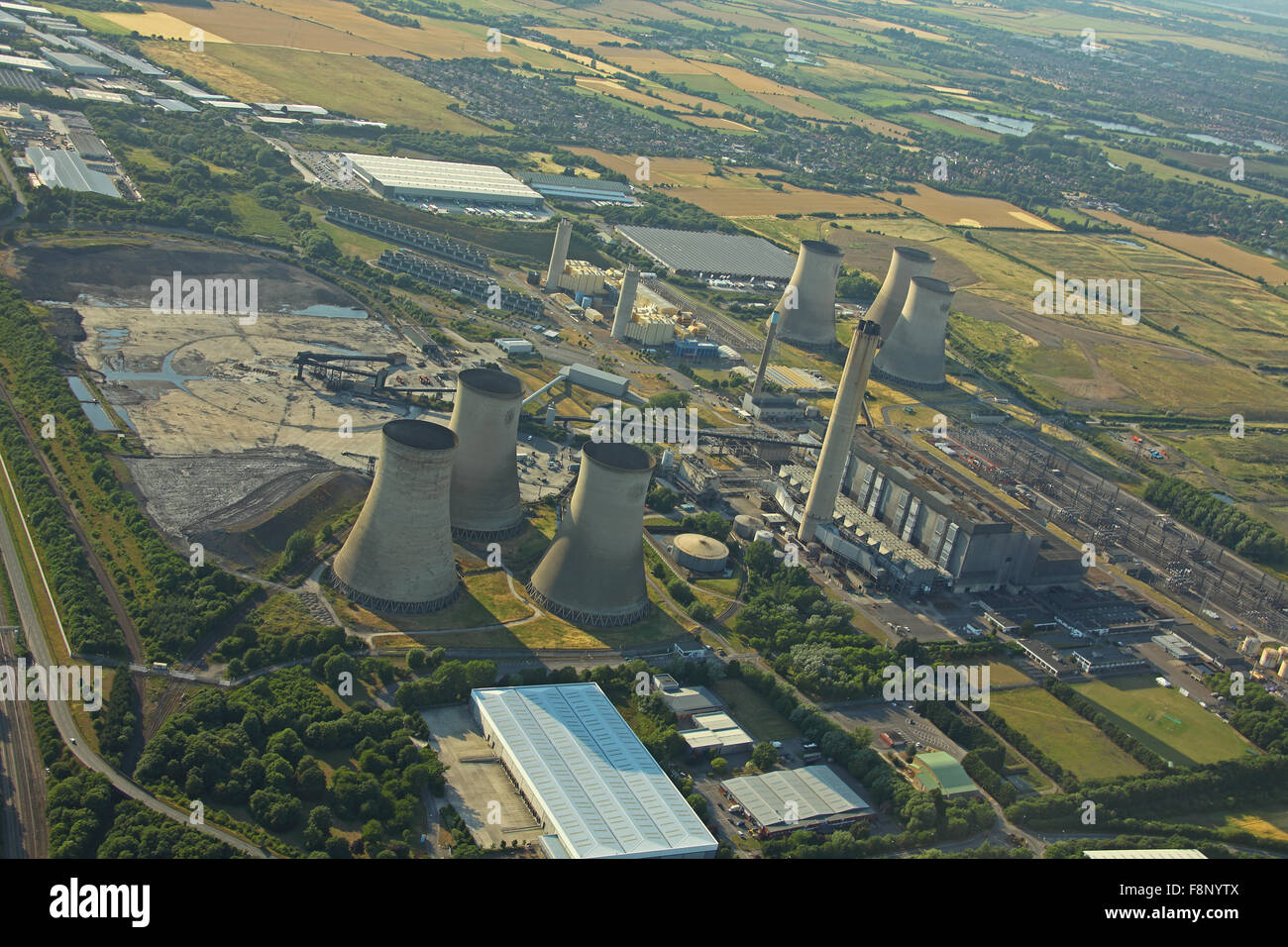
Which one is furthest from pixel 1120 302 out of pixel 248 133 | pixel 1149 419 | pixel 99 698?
pixel 99 698

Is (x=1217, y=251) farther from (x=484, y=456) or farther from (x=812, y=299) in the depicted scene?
(x=484, y=456)

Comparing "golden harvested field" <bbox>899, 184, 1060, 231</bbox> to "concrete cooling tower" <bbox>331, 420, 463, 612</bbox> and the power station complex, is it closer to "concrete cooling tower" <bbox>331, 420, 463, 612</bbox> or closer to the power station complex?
the power station complex

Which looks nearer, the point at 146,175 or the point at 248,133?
the point at 146,175

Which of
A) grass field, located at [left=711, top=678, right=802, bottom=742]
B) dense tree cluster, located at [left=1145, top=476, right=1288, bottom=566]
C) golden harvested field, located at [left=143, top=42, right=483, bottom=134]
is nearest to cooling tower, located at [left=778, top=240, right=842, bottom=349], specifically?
dense tree cluster, located at [left=1145, top=476, right=1288, bottom=566]

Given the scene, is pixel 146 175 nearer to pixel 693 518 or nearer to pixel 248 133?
pixel 248 133

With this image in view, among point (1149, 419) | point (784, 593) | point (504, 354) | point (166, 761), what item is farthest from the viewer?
point (1149, 419)

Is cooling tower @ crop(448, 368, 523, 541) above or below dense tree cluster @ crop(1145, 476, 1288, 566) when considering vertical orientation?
above
